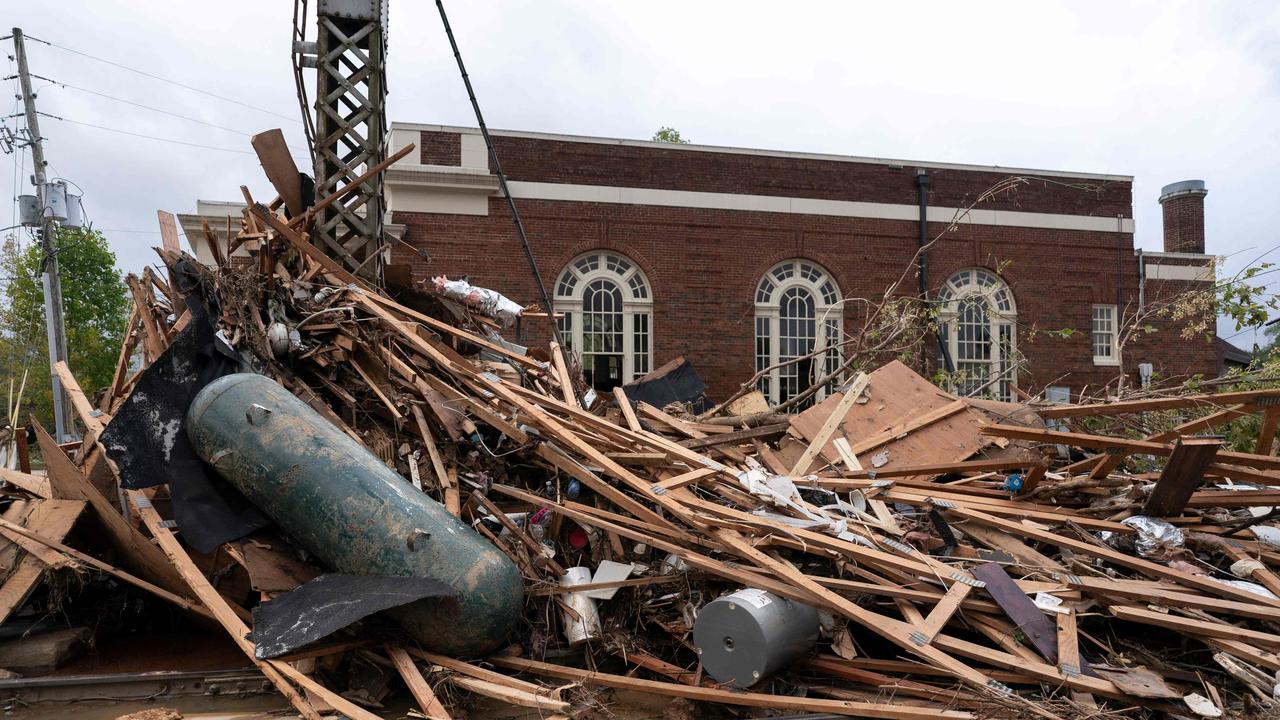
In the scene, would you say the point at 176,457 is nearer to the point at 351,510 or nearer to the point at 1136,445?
the point at 351,510

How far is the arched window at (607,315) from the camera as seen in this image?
16.9 meters

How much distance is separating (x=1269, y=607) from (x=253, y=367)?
641cm

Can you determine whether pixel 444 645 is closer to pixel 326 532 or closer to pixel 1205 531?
pixel 326 532

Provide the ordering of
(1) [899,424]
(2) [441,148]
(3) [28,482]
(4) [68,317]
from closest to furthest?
(3) [28,482]
(1) [899,424]
(2) [441,148]
(4) [68,317]

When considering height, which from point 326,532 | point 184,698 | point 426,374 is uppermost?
point 426,374

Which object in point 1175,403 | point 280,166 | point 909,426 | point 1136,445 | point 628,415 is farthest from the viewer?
point 280,166

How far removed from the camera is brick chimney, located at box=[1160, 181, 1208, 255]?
76.9 feet

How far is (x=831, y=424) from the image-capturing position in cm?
662

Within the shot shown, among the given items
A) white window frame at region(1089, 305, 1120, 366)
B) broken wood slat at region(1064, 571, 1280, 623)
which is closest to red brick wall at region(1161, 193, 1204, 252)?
white window frame at region(1089, 305, 1120, 366)

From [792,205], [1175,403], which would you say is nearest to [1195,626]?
[1175,403]

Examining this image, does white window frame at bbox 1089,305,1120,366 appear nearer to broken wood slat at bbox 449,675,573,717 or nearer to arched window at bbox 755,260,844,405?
arched window at bbox 755,260,844,405

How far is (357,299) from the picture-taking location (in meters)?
6.46

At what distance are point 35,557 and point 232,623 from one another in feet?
5.32

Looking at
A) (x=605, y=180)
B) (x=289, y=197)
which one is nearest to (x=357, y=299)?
(x=289, y=197)
